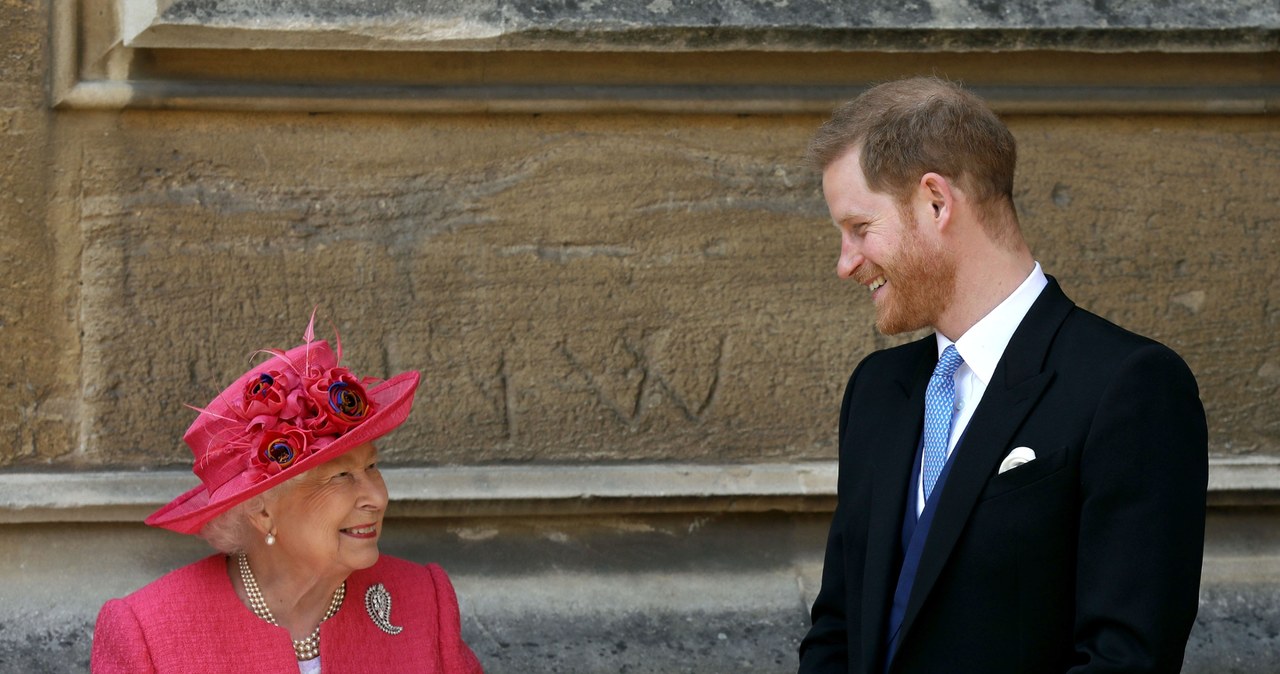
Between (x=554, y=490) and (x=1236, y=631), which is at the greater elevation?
(x=554, y=490)

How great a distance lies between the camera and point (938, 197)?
7.25ft

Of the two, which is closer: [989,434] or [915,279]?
[989,434]

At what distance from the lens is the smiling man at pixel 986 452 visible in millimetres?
1962

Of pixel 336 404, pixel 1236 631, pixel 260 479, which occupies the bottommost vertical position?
pixel 1236 631

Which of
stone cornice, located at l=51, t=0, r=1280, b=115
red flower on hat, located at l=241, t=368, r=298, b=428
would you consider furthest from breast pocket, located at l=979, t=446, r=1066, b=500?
stone cornice, located at l=51, t=0, r=1280, b=115

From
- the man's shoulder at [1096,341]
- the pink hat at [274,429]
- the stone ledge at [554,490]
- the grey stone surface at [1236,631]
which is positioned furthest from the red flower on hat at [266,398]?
the grey stone surface at [1236,631]

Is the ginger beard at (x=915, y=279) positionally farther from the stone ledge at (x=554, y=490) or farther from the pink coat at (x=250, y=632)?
the stone ledge at (x=554, y=490)

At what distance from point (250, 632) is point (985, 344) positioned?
1.39 m

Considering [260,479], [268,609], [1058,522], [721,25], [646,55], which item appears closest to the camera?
[1058,522]

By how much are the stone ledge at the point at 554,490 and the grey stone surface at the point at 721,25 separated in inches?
40.3

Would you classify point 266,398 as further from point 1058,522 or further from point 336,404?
point 1058,522

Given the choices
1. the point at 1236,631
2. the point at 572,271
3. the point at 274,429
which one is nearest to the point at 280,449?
the point at 274,429

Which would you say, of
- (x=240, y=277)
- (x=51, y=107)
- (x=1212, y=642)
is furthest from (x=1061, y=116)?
(x=51, y=107)

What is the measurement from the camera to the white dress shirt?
7.29 feet
